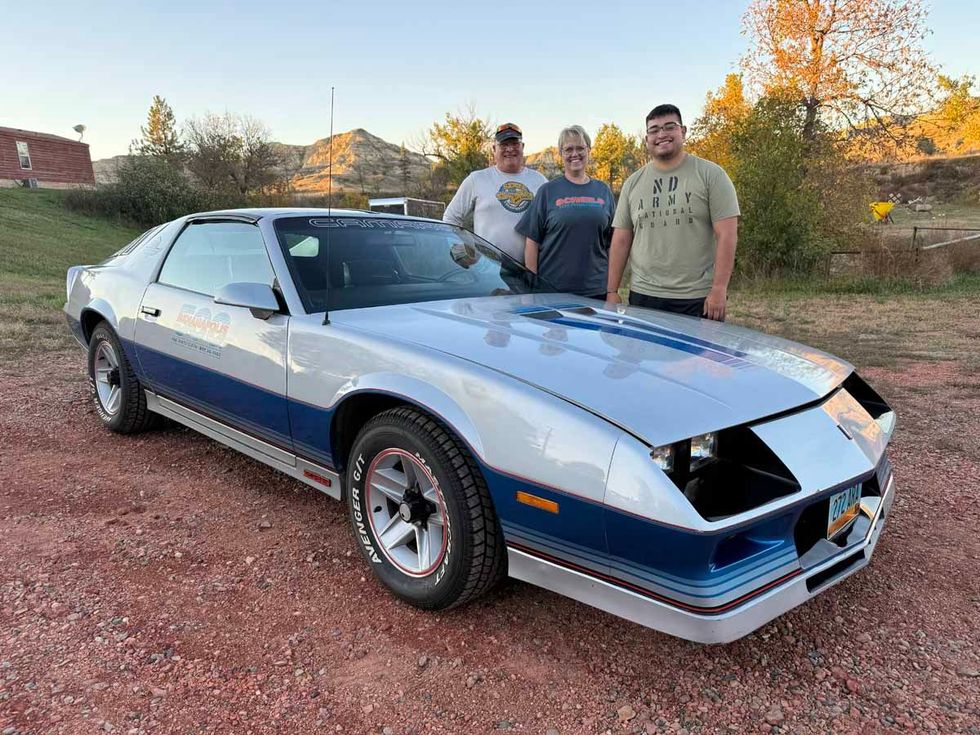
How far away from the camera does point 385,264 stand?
310 cm

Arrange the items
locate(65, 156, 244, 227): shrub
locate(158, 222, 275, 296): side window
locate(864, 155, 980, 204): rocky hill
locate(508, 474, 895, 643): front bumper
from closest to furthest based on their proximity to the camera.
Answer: locate(508, 474, 895, 643): front bumper < locate(158, 222, 275, 296): side window < locate(65, 156, 244, 227): shrub < locate(864, 155, 980, 204): rocky hill

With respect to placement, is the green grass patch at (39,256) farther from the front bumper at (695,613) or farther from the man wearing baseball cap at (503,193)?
the front bumper at (695,613)

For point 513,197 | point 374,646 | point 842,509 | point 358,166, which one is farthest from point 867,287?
point 358,166

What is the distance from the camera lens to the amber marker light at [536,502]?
184 cm

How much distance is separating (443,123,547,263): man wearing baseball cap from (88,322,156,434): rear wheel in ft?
7.25

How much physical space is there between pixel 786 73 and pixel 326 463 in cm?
2132

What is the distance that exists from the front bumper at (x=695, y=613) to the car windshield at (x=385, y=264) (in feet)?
4.65

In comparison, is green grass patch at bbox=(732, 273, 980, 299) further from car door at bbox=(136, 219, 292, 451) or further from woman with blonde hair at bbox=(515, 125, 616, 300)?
car door at bbox=(136, 219, 292, 451)

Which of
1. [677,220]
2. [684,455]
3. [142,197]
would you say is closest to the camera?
[684,455]

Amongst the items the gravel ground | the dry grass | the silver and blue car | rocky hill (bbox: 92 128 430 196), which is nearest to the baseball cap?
the silver and blue car

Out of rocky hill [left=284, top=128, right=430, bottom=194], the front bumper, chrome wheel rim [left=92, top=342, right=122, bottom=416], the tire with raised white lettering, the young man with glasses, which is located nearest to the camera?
the front bumper

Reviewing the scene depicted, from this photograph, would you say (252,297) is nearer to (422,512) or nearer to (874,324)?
(422,512)

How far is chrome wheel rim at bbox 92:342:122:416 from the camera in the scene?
407 cm

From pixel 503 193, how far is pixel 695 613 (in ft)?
11.0
